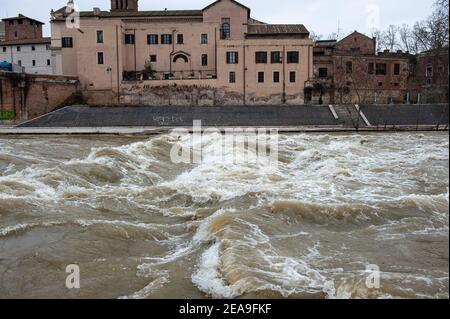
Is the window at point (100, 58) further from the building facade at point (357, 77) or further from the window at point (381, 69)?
the window at point (381, 69)

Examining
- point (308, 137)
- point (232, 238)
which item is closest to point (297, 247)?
point (232, 238)

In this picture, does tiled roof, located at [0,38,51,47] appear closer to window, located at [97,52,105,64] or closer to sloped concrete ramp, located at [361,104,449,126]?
window, located at [97,52,105,64]

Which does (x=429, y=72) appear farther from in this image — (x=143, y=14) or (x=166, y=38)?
(x=143, y=14)

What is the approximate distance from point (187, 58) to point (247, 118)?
39.4ft

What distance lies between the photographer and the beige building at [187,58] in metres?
45.4

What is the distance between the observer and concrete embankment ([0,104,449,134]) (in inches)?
1487

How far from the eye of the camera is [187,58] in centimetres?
4819

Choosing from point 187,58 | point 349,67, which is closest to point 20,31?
point 187,58

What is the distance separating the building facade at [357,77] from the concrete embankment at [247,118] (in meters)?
4.25

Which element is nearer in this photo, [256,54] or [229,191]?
[229,191]
